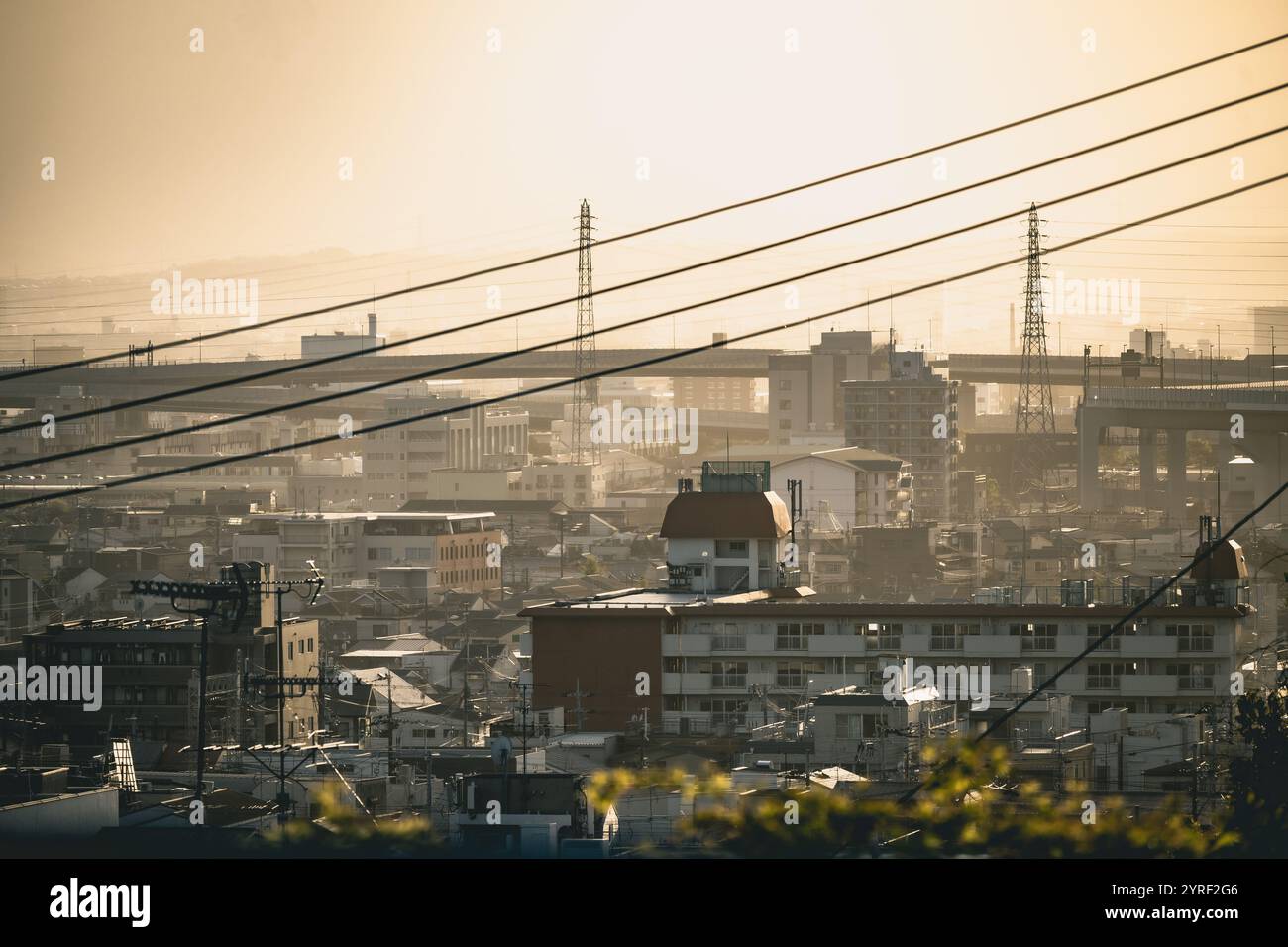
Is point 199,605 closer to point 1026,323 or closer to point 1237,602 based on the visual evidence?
point 1237,602

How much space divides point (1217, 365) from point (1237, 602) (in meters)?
34.4

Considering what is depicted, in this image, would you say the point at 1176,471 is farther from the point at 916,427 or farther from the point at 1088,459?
the point at 916,427

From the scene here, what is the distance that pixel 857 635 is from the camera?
42.7ft

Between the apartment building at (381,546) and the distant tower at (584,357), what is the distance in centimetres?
275

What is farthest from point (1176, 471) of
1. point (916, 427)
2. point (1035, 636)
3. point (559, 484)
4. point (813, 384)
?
point (1035, 636)

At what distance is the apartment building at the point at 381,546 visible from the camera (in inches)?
1078

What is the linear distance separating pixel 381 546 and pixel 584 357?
13283 mm

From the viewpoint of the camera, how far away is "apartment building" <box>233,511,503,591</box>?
2738cm

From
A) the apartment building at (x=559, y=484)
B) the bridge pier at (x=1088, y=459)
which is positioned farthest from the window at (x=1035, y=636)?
the apartment building at (x=559, y=484)

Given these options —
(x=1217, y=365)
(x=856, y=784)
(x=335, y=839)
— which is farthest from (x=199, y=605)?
(x=1217, y=365)

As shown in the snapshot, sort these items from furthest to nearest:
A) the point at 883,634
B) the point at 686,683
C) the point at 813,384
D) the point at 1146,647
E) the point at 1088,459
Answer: the point at 813,384, the point at 1088,459, the point at 883,634, the point at 686,683, the point at 1146,647

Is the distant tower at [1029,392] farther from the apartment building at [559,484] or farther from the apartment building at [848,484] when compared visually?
the apartment building at [559,484]

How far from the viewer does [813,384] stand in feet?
150

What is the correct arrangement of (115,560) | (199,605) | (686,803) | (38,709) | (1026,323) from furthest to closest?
(1026,323) < (115,560) < (199,605) < (38,709) < (686,803)
